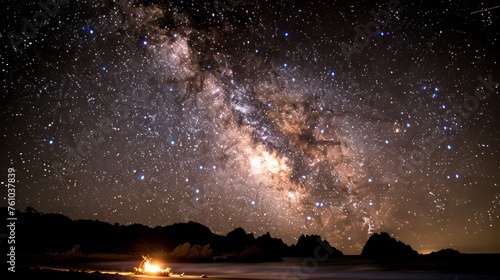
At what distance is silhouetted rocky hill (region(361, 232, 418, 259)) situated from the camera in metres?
103

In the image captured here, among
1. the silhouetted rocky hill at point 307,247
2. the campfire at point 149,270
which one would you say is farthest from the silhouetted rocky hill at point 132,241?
the campfire at point 149,270

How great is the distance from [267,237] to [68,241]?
5014 centimetres

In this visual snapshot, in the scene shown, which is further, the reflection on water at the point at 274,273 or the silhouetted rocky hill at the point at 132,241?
the silhouetted rocky hill at the point at 132,241

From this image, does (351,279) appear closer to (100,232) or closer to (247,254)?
(247,254)

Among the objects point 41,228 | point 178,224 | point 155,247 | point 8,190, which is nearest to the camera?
point 8,190

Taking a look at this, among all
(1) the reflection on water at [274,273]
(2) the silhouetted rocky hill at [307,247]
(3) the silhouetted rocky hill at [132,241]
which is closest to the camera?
(1) the reflection on water at [274,273]

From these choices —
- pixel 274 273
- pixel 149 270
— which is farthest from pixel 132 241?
pixel 149 270

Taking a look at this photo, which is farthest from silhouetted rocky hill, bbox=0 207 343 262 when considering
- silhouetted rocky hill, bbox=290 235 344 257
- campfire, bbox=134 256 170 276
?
campfire, bbox=134 256 170 276

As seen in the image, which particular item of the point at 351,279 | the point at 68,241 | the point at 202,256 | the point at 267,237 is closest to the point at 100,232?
the point at 68,241

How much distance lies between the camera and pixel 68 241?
179 feet

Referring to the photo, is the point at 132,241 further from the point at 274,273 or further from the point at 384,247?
the point at 384,247

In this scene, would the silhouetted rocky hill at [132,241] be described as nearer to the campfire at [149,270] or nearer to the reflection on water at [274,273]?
the reflection on water at [274,273]

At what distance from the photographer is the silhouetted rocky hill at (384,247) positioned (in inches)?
4050

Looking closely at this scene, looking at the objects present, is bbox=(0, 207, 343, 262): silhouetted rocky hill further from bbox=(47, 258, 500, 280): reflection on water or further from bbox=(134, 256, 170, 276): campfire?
bbox=(134, 256, 170, 276): campfire
